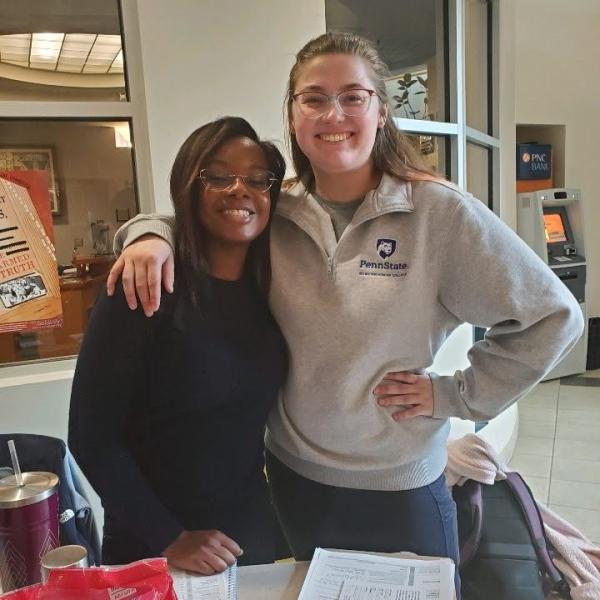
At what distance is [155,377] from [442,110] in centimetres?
281

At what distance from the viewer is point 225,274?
122 centimetres

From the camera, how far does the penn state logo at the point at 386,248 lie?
117 centimetres

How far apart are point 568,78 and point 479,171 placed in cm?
205

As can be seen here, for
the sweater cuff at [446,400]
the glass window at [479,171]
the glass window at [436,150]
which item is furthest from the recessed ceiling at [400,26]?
the sweater cuff at [446,400]

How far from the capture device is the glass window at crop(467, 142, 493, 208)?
385cm

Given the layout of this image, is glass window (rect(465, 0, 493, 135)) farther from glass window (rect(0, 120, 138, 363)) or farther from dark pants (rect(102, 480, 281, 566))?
dark pants (rect(102, 480, 281, 566))

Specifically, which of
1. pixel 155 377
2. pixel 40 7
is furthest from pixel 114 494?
pixel 40 7

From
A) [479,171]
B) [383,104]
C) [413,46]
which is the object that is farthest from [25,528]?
[479,171]

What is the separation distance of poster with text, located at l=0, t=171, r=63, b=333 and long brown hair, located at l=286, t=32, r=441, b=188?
4.14 feet

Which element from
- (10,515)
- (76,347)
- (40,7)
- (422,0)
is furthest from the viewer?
(422,0)

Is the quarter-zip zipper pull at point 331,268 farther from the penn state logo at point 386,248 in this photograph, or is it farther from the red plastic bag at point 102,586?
the red plastic bag at point 102,586

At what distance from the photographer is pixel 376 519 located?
1221mm

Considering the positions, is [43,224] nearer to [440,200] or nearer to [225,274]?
[225,274]

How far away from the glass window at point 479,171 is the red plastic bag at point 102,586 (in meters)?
3.43
